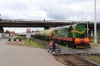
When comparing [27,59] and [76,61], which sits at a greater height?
[27,59]

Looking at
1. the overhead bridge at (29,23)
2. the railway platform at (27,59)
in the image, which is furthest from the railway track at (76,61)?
the overhead bridge at (29,23)

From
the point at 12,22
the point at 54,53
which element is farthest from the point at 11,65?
the point at 12,22

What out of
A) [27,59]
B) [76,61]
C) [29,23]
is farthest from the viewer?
[29,23]

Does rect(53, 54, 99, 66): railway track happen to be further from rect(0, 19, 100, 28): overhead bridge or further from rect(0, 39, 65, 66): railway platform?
rect(0, 19, 100, 28): overhead bridge

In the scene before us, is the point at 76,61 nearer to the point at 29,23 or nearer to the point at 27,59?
the point at 27,59

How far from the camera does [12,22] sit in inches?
3123

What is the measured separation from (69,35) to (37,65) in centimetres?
1796

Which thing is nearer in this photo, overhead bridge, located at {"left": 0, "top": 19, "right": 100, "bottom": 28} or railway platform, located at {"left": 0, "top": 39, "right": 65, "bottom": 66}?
railway platform, located at {"left": 0, "top": 39, "right": 65, "bottom": 66}

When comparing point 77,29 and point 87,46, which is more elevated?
point 77,29

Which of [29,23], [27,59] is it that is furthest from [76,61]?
[29,23]

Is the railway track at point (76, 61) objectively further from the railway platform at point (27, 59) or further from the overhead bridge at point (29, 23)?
the overhead bridge at point (29, 23)

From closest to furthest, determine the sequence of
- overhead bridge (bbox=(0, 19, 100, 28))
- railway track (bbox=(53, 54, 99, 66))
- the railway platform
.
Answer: the railway platform, railway track (bbox=(53, 54, 99, 66)), overhead bridge (bbox=(0, 19, 100, 28))

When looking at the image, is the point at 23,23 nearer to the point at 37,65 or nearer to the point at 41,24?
the point at 41,24

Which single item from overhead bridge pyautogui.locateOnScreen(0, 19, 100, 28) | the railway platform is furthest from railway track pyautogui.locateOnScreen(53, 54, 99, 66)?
overhead bridge pyautogui.locateOnScreen(0, 19, 100, 28)
